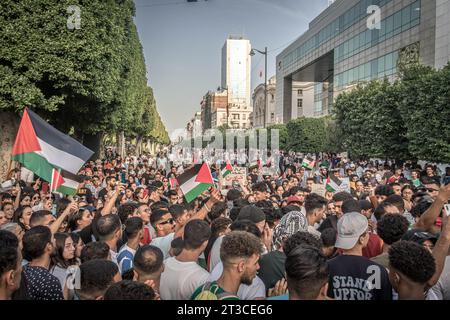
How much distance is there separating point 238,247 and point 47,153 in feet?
12.9

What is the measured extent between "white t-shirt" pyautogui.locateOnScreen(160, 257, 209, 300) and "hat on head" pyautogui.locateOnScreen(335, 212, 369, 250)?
1.17 meters

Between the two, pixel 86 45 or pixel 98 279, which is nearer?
pixel 98 279

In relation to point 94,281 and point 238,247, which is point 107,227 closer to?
point 94,281

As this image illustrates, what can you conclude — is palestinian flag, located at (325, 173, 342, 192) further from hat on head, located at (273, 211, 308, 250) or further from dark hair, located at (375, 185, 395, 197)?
hat on head, located at (273, 211, 308, 250)

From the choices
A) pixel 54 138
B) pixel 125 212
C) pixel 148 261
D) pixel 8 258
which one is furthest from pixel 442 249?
pixel 54 138

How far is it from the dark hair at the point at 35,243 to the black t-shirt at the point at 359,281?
255cm

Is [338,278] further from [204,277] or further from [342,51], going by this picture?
[342,51]

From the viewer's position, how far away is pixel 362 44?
42469 millimetres

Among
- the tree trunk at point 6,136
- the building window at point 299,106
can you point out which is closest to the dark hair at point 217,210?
the tree trunk at point 6,136

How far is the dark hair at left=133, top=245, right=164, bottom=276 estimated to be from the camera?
128 inches

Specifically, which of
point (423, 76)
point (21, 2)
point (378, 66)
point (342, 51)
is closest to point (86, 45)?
point (21, 2)

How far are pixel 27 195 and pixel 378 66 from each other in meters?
37.3

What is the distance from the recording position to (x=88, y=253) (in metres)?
3.73

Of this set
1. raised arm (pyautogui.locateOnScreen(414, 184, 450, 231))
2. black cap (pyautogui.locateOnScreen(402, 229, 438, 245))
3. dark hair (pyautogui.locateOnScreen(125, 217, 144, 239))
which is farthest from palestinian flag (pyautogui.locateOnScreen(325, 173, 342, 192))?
dark hair (pyautogui.locateOnScreen(125, 217, 144, 239))
